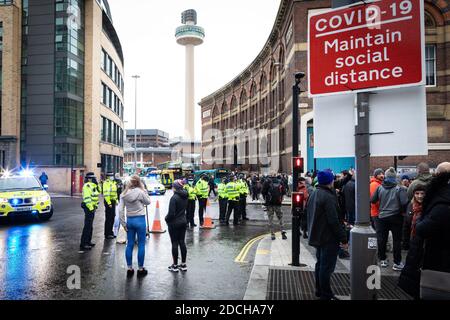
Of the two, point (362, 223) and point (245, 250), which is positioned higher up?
point (362, 223)

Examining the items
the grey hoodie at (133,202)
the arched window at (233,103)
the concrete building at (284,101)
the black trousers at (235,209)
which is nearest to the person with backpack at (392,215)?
the grey hoodie at (133,202)

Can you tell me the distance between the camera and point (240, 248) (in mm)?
9562

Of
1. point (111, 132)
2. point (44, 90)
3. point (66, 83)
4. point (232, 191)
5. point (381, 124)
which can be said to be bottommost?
point (232, 191)

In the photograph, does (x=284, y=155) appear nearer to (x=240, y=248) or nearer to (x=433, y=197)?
(x=240, y=248)

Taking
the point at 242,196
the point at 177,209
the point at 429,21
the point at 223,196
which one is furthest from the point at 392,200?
the point at 429,21

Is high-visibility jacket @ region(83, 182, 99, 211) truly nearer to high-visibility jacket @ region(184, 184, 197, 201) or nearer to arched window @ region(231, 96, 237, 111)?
high-visibility jacket @ region(184, 184, 197, 201)

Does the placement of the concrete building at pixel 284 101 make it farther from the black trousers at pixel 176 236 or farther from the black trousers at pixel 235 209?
the black trousers at pixel 176 236

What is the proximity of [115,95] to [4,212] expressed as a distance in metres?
38.0

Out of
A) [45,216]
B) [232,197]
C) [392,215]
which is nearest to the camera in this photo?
[392,215]

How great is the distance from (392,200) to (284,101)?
88.0 ft

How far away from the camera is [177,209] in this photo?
7.16 m

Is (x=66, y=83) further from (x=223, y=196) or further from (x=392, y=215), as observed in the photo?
(x=392, y=215)
